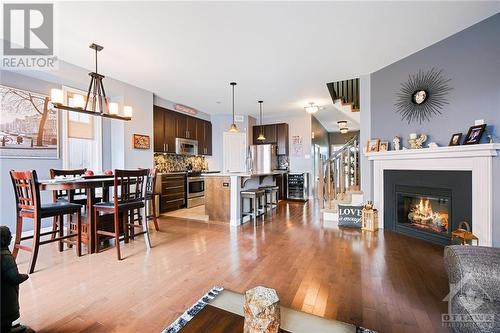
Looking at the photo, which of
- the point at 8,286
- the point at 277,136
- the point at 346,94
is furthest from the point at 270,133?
the point at 8,286

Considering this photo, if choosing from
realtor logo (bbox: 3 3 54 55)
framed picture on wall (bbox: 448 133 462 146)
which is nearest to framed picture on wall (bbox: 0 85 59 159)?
realtor logo (bbox: 3 3 54 55)

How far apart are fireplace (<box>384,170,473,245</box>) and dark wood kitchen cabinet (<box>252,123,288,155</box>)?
383cm

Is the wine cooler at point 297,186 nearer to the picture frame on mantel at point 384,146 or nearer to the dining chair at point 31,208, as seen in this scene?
the picture frame on mantel at point 384,146

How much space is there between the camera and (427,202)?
337 cm

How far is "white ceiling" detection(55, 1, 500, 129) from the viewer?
7.89ft

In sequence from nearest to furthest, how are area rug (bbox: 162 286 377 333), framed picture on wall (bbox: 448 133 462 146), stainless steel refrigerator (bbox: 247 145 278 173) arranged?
1. area rug (bbox: 162 286 377 333)
2. framed picture on wall (bbox: 448 133 462 146)
3. stainless steel refrigerator (bbox: 247 145 278 173)

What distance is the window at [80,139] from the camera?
386 cm

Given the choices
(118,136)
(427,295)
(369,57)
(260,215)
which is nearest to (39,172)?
(118,136)

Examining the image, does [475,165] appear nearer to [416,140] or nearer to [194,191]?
[416,140]

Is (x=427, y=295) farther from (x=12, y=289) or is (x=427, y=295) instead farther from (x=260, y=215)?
(x=260, y=215)

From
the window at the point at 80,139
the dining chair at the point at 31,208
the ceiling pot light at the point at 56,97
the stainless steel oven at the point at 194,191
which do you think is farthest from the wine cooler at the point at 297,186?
the ceiling pot light at the point at 56,97

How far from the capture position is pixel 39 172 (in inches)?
138

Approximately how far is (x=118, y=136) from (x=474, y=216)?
5659 mm

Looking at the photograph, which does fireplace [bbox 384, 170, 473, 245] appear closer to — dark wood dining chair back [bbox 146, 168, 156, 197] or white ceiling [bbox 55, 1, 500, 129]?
white ceiling [bbox 55, 1, 500, 129]
